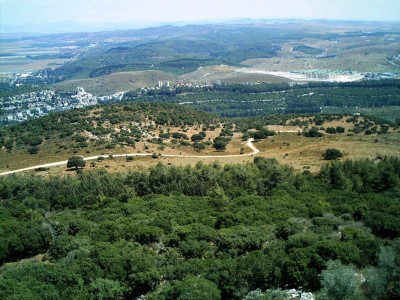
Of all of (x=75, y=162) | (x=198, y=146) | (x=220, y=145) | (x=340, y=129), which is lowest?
(x=198, y=146)

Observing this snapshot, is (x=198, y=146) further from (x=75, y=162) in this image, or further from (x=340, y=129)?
(x=340, y=129)

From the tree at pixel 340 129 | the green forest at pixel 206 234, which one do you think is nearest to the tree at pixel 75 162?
the green forest at pixel 206 234

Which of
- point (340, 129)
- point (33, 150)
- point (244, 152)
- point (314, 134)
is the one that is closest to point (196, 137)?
point (244, 152)

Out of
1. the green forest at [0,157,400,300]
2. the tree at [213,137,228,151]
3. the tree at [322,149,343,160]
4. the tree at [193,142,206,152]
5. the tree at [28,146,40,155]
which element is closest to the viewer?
the green forest at [0,157,400,300]

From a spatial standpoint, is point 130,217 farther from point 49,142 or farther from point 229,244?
point 49,142

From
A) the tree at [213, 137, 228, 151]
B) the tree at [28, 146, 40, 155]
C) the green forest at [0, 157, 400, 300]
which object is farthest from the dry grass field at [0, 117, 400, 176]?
the green forest at [0, 157, 400, 300]

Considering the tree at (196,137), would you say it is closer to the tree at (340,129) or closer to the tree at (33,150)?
the tree at (340,129)

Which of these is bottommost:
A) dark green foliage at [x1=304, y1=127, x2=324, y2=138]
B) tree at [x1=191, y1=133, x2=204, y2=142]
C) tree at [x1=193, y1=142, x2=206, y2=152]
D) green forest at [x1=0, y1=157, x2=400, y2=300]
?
tree at [x1=193, y1=142, x2=206, y2=152]

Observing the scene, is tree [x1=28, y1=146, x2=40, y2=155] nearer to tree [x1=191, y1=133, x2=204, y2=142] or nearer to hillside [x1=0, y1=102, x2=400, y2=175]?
hillside [x1=0, y1=102, x2=400, y2=175]

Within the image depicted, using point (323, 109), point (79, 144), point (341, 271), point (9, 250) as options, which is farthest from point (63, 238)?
point (323, 109)
